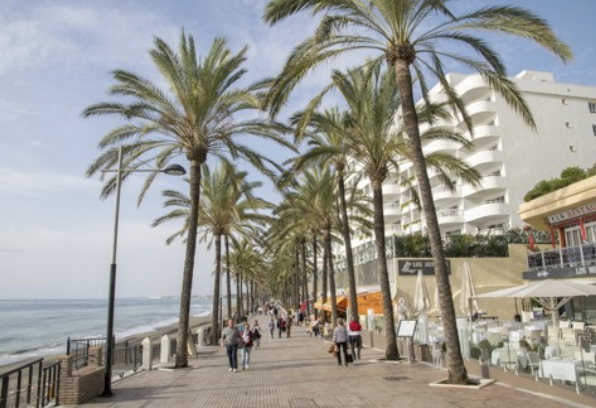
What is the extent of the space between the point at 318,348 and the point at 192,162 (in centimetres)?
1063

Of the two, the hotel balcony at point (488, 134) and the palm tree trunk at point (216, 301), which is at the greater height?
the hotel balcony at point (488, 134)

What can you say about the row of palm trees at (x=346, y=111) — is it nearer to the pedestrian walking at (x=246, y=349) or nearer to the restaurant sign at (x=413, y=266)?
the pedestrian walking at (x=246, y=349)

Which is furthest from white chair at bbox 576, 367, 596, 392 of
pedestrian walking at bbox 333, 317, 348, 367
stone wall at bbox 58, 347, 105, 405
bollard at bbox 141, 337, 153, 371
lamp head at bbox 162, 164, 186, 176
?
bollard at bbox 141, 337, 153, 371

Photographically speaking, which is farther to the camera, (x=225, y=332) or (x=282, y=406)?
(x=225, y=332)

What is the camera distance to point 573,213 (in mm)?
26000

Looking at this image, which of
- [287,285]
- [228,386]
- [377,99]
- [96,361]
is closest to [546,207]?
[377,99]

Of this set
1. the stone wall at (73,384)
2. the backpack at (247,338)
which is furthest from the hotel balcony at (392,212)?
the stone wall at (73,384)

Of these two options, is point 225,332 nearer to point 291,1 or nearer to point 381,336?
point 381,336

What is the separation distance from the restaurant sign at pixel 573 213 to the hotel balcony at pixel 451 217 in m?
22.5

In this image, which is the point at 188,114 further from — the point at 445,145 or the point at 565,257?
the point at 445,145

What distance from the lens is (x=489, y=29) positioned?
41.8 ft

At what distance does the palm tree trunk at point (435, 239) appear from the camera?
36.6 feet

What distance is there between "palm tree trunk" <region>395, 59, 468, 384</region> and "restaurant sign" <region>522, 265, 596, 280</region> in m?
15.1

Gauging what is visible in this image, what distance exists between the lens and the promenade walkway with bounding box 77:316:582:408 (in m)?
9.43
